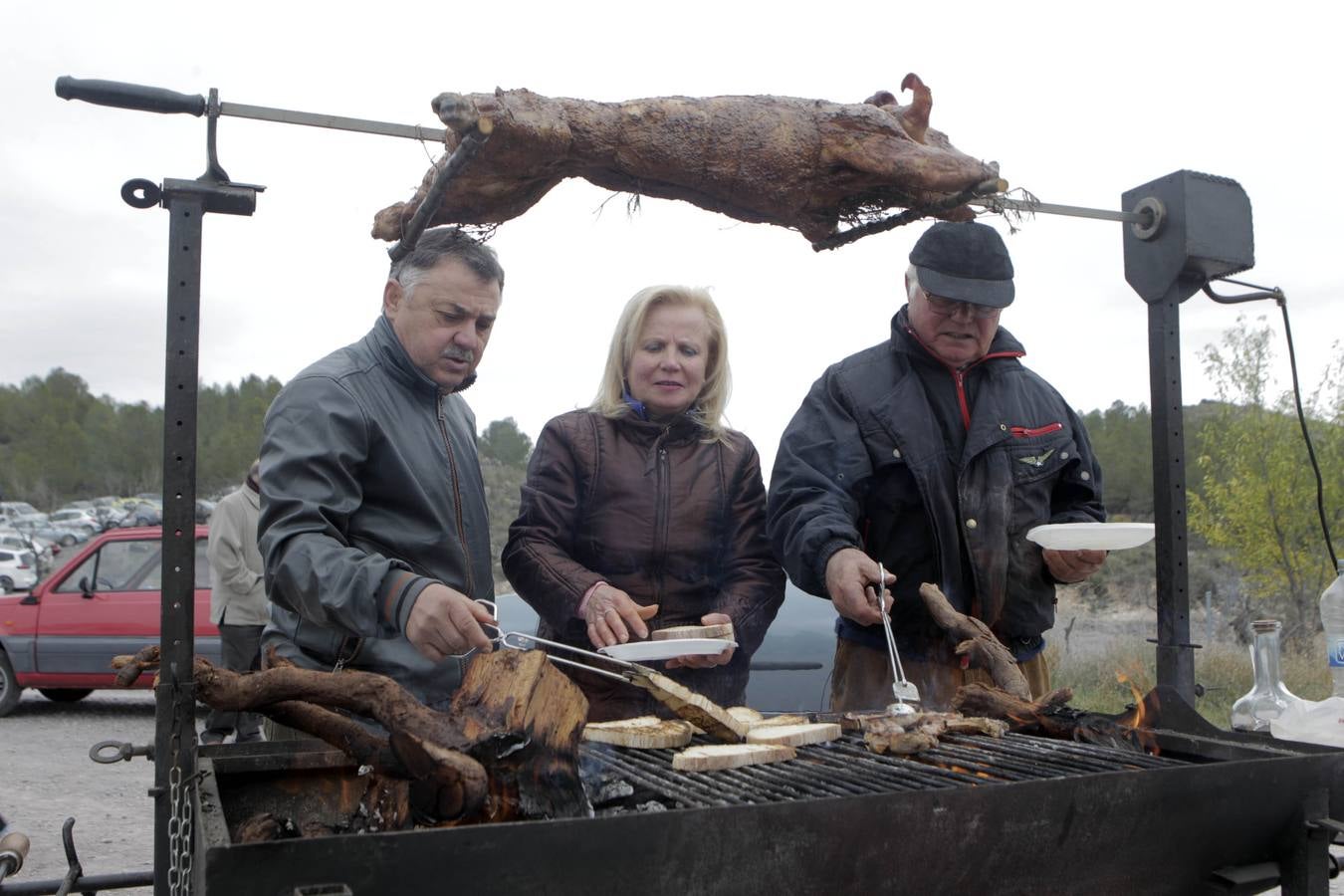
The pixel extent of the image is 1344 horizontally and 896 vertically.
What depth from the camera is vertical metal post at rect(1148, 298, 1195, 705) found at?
3.12 metres

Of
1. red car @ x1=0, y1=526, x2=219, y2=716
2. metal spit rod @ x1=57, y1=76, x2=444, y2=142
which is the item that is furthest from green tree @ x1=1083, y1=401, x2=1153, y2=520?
metal spit rod @ x1=57, y1=76, x2=444, y2=142

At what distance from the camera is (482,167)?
2.52 m

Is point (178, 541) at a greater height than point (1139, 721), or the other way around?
point (178, 541)

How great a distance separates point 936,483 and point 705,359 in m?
0.87

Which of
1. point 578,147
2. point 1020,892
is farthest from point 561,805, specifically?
point 578,147

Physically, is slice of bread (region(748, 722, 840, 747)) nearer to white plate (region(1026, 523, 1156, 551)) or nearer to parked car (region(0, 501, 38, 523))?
white plate (region(1026, 523, 1156, 551))

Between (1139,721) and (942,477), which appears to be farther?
(942,477)

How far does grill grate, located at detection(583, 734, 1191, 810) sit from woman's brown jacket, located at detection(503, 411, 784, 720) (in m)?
0.69

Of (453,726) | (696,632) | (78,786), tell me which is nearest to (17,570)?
(78,786)

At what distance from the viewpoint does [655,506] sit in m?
3.34

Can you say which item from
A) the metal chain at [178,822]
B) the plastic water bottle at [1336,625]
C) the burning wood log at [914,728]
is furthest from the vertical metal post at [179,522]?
the plastic water bottle at [1336,625]

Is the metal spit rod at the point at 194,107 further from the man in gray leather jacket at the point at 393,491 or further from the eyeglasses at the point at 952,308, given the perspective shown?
the eyeglasses at the point at 952,308

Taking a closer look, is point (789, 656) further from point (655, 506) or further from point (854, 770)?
A: point (854, 770)

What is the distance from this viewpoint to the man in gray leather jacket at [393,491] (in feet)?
7.66
